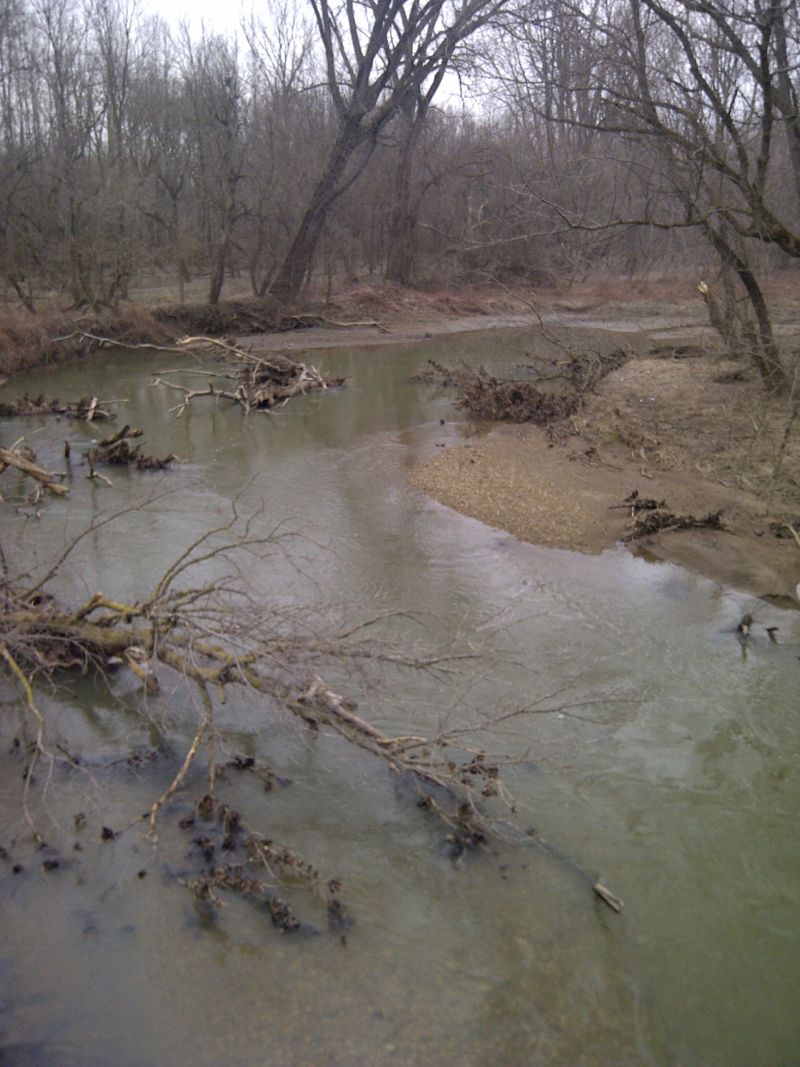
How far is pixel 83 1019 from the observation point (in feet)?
14.5

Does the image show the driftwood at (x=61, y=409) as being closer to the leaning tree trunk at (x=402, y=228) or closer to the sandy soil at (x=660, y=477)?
the sandy soil at (x=660, y=477)

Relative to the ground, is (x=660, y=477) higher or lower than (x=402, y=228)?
lower

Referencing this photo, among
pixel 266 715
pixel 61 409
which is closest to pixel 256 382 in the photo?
pixel 61 409

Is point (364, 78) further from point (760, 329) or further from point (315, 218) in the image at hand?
point (760, 329)

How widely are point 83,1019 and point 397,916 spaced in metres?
1.62

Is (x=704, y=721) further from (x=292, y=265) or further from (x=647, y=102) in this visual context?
(x=292, y=265)

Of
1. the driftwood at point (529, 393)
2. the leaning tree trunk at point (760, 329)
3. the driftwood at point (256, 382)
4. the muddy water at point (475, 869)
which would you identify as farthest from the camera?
the driftwood at point (256, 382)

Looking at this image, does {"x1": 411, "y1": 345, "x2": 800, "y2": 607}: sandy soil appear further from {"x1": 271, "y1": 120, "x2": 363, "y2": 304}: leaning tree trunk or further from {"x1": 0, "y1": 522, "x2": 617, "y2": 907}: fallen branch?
{"x1": 271, "y1": 120, "x2": 363, "y2": 304}: leaning tree trunk

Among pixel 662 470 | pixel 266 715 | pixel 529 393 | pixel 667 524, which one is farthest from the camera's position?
pixel 529 393

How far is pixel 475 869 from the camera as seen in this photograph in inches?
212

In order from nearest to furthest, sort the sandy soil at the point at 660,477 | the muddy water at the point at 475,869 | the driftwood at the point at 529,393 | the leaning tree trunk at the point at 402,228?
the muddy water at the point at 475,869 < the sandy soil at the point at 660,477 < the driftwood at the point at 529,393 < the leaning tree trunk at the point at 402,228

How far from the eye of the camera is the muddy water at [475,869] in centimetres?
443

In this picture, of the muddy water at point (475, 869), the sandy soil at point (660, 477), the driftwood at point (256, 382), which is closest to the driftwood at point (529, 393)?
the sandy soil at point (660, 477)

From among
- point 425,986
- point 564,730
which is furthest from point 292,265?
point 425,986
